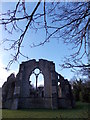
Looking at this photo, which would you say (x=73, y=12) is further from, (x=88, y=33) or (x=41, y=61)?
(x=41, y=61)

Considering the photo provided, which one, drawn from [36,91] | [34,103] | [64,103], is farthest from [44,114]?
[36,91]

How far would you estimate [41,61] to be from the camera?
22.9 m

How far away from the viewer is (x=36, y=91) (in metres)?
22.2

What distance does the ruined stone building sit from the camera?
774 inches

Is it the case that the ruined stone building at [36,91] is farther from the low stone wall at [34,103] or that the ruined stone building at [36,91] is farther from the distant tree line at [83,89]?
the distant tree line at [83,89]

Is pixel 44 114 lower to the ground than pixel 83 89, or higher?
lower

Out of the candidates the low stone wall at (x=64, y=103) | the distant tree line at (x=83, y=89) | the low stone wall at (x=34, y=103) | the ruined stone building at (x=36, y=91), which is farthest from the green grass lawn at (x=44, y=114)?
the low stone wall at (x=64, y=103)

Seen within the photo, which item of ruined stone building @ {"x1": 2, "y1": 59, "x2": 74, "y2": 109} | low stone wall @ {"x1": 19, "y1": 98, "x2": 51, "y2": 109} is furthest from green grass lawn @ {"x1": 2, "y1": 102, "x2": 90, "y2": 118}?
low stone wall @ {"x1": 19, "y1": 98, "x2": 51, "y2": 109}

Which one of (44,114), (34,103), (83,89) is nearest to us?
(83,89)

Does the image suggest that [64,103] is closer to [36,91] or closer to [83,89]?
[36,91]

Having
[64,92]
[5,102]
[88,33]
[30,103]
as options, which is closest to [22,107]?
[30,103]

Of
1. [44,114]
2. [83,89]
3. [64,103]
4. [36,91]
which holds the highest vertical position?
[83,89]

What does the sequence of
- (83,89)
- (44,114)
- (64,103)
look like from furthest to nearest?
(64,103), (44,114), (83,89)

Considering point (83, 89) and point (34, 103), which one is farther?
point (34, 103)
